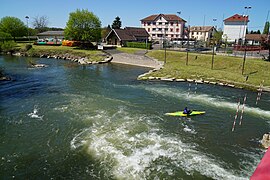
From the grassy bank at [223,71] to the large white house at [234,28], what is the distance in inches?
2078

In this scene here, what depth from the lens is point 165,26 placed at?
99938mm

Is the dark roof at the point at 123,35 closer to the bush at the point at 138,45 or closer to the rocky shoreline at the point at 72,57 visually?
the bush at the point at 138,45

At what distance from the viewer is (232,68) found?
1592 inches

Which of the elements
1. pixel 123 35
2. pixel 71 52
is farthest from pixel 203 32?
pixel 71 52

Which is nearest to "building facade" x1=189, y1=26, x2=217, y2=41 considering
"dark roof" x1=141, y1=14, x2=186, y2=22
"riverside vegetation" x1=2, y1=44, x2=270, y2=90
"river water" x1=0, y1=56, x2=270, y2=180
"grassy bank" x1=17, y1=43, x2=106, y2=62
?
"dark roof" x1=141, y1=14, x2=186, y2=22

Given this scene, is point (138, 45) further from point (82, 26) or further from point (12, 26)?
point (12, 26)

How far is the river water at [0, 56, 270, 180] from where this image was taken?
13828 millimetres

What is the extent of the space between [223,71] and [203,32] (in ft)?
259

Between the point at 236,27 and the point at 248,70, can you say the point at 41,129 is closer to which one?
the point at 248,70

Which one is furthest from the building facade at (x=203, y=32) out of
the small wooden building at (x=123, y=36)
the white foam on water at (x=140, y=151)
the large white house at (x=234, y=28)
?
the white foam on water at (x=140, y=151)

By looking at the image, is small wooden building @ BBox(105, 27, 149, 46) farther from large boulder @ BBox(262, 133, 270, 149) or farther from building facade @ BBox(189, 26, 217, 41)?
large boulder @ BBox(262, 133, 270, 149)

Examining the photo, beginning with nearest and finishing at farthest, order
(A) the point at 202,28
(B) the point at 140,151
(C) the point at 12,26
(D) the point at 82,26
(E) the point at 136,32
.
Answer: (B) the point at 140,151
(D) the point at 82,26
(E) the point at 136,32
(C) the point at 12,26
(A) the point at 202,28

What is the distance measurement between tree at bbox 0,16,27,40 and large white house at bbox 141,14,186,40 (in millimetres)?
52656

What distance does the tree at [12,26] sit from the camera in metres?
86.5
